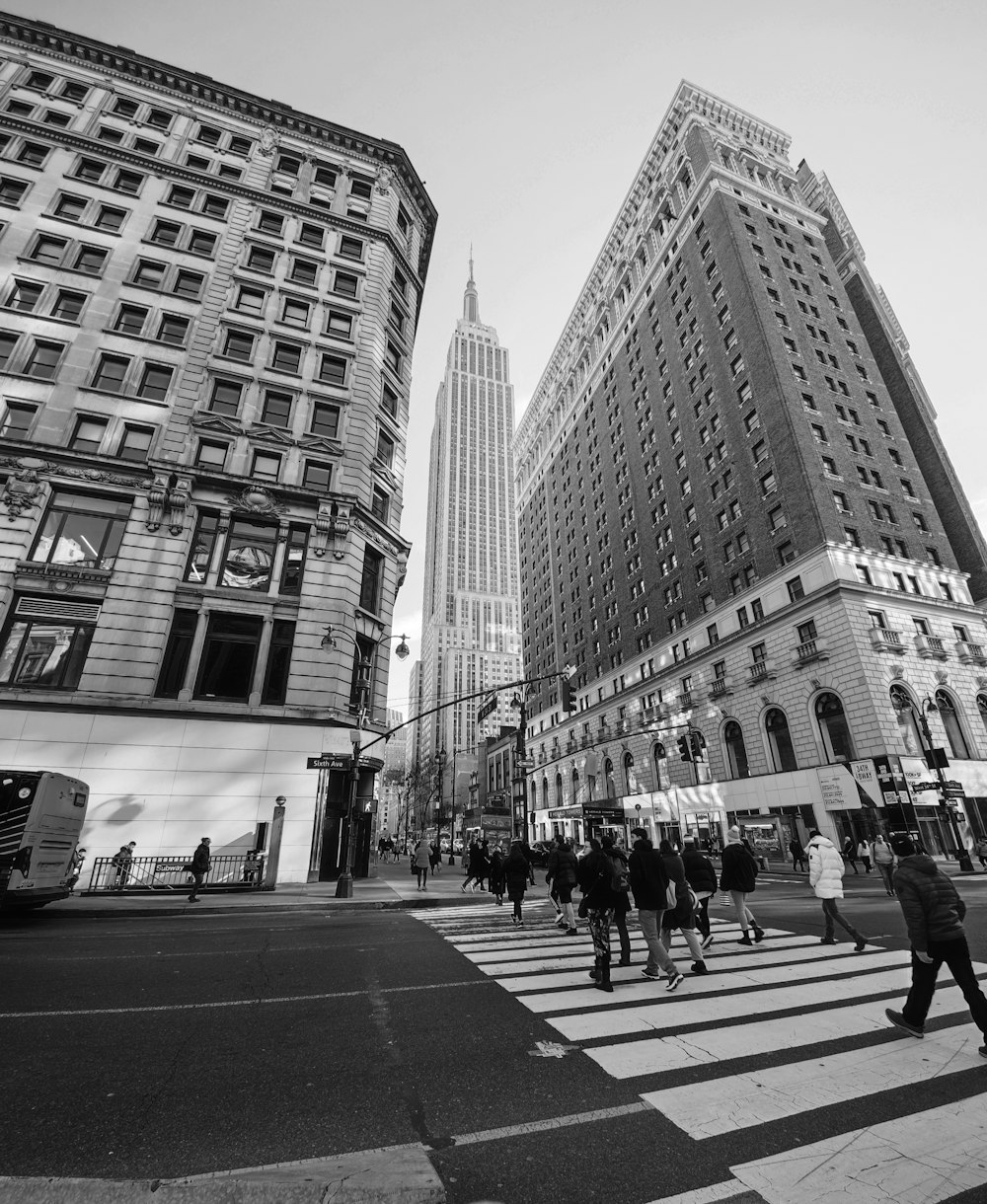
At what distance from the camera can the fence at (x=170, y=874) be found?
58.1 ft

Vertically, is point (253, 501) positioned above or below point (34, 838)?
above

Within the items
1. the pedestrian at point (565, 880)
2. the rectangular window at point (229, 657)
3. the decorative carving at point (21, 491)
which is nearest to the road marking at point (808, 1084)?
the pedestrian at point (565, 880)

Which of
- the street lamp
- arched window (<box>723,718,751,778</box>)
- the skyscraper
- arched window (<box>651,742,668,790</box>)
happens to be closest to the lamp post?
the street lamp

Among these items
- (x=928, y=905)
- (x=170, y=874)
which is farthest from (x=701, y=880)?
(x=170, y=874)

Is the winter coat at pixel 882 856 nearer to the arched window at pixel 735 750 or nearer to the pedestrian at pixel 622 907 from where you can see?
the pedestrian at pixel 622 907

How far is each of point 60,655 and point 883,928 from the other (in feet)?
85.6

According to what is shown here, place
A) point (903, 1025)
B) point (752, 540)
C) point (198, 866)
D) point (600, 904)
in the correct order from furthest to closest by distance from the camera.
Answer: point (752, 540), point (198, 866), point (600, 904), point (903, 1025)

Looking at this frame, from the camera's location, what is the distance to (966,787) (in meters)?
30.8

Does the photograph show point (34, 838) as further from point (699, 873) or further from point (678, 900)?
point (699, 873)

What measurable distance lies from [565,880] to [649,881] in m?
4.79

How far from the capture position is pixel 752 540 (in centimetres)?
4125

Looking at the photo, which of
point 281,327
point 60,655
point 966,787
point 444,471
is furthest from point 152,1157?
point 444,471

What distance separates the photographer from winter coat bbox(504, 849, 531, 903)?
12.8 m

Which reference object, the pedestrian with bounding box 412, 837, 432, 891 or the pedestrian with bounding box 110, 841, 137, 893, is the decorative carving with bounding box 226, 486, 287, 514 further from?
the pedestrian with bounding box 412, 837, 432, 891
